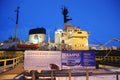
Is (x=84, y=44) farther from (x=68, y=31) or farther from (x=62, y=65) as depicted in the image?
(x=62, y=65)

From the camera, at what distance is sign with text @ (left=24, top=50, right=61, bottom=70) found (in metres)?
11.0

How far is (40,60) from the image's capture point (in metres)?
11.2

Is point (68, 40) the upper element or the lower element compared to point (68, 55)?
upper

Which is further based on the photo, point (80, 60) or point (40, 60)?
point (80, 60)

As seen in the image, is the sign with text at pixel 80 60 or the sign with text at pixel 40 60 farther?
the sign with text at pixel 80 60

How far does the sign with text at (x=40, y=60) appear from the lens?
36.1ft

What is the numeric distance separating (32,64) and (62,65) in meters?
1.92

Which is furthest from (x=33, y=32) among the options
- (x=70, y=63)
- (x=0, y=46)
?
(x=70, y=63)

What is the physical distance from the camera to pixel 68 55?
12.0m

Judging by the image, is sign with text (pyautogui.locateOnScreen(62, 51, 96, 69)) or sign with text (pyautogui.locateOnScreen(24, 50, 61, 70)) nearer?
sign with text (pyautogui.locateOnScreen(24, 50, 61, 70))

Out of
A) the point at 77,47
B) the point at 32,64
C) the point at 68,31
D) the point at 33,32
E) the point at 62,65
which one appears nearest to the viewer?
the point at 32,64

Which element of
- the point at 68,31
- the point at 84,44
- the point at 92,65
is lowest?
the point at 92,65

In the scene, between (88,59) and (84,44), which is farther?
(84,44)

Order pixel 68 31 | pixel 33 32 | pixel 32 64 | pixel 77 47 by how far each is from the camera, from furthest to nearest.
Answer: pixel 33 32, pixel 68 31, pixel 77 47, pixel 32 64
